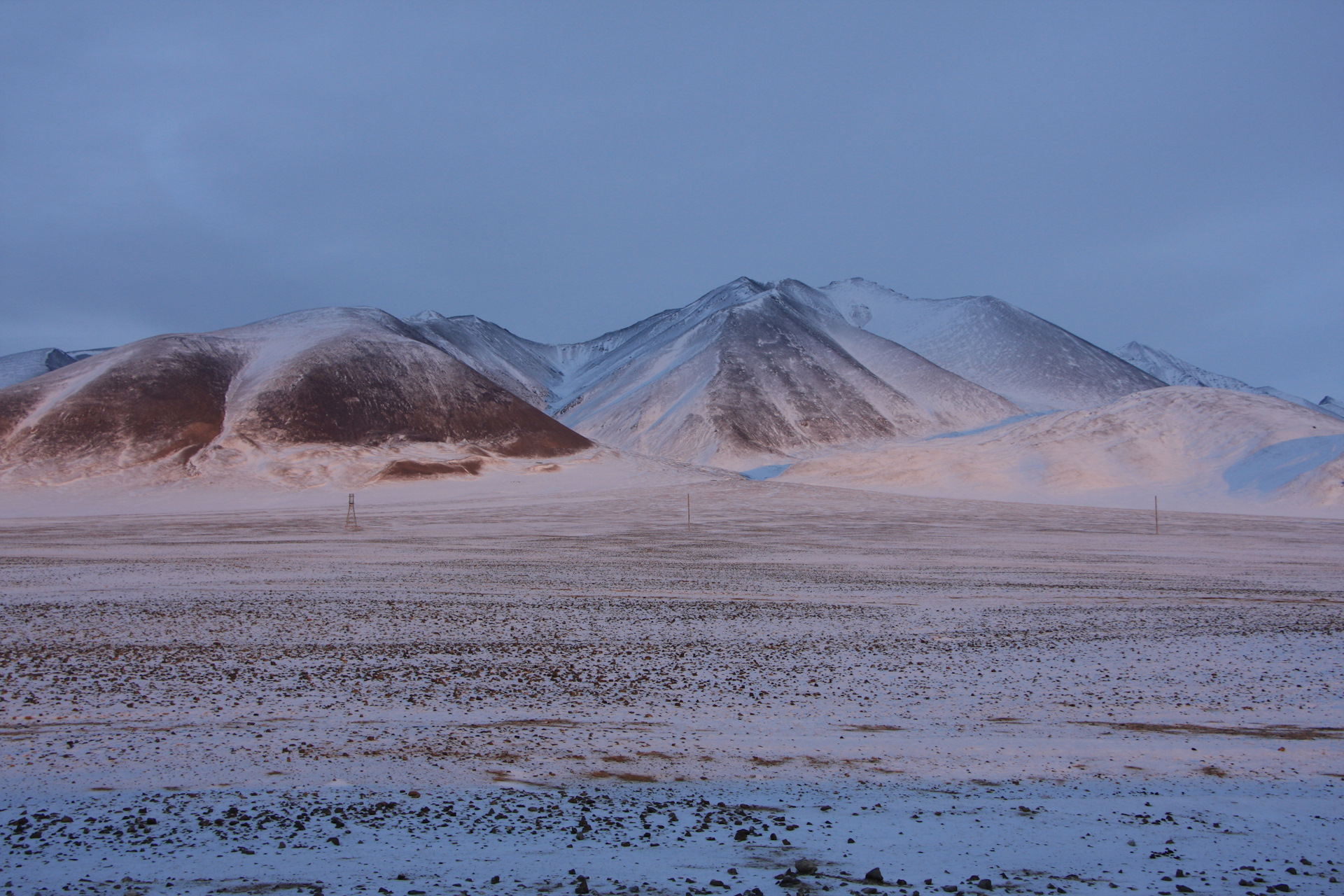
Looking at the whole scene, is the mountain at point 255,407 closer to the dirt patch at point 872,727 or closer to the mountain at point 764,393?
the mountain at point 764,393

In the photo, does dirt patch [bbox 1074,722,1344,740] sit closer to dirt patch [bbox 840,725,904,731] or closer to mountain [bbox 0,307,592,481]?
dirt patch [bbox 840,725,904,731]

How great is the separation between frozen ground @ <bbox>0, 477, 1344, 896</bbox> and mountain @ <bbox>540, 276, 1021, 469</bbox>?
76.3 meters

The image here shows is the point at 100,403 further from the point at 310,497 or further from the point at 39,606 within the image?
the point at 39,606

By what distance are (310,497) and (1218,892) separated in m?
56.1

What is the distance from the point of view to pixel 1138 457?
5925cm

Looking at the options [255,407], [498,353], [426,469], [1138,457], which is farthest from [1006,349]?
[255,407]

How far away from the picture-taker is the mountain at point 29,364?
420ft

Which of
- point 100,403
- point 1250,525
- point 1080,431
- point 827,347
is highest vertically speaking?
point 827,347

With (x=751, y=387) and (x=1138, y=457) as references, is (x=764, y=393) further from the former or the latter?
(x=1138, y=457)

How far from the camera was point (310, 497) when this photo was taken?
52719mm

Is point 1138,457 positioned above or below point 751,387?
below

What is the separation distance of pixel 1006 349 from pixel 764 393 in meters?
64.2

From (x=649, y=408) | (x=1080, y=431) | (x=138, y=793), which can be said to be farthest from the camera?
(x=649, y=408)

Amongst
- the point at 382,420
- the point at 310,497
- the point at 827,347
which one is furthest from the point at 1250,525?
the point at 827,347
